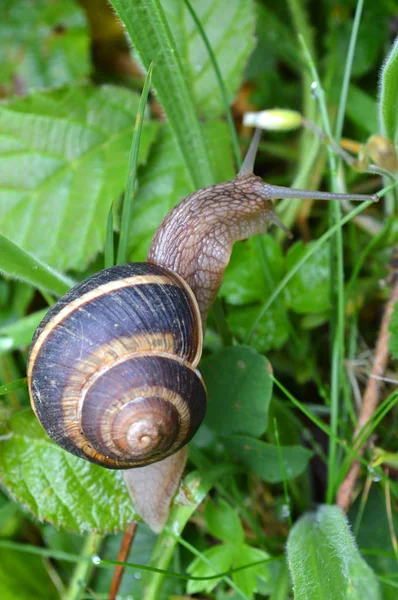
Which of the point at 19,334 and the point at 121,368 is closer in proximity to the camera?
the point at 121,368

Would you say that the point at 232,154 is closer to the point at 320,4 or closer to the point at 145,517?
the point at 320,4

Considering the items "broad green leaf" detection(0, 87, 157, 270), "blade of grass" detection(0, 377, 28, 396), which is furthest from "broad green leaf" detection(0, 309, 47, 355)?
"blade of grass" detection(0, 377, 28, 396)

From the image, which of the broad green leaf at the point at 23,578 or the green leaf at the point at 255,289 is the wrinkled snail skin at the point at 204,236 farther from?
the broad green leaf at the point at 23,578

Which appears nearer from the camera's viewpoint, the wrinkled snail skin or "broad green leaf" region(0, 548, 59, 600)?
the wrinkled snail skin

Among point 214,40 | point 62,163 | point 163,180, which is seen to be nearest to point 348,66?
point 214,40

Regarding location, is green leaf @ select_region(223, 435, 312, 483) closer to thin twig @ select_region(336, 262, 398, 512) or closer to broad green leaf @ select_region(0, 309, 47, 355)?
thin twig @ select_region(336, 262, 398, 512)

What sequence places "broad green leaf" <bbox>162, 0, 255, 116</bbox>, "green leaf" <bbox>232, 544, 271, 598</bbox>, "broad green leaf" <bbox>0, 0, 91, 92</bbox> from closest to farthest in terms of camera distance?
"green leaf" <bbox>232, 544, 271, 598</bbox>
"broad green leaf" <bbox>162, 0, 255, 116</bbox>
"broad green leaf" <bbox>0, 0, 91, 92</bbox>

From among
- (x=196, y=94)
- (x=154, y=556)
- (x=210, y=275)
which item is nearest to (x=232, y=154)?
(x=196, y=94)

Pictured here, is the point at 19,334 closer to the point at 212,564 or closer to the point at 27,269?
the point at 27,269
